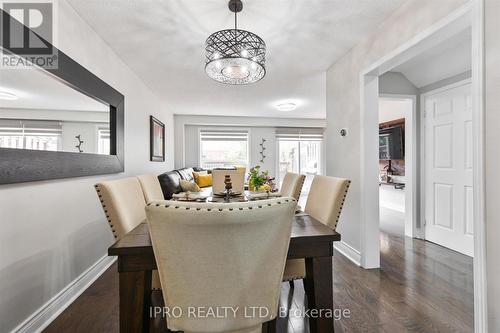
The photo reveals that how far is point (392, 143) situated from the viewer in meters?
4.75

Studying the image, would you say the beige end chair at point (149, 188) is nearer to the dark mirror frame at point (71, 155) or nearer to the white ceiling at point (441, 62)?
the dark mirror frame at point (71, 155)

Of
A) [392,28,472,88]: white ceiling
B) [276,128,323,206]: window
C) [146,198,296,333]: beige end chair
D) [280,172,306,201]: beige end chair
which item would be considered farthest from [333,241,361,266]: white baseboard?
[276,128,323,206]: window

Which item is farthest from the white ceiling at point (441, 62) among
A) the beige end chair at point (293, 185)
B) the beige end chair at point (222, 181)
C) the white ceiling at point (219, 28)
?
the beige end chair at point (222, 181)

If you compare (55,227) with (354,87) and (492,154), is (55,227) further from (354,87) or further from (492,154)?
(354,87)

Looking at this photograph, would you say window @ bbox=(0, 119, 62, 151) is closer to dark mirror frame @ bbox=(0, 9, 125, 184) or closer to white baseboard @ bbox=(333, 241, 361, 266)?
dark mirror frame @ bbox=(0, 9, 125, 184)

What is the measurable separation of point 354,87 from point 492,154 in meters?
1.49

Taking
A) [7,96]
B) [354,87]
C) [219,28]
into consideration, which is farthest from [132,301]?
[354,87]

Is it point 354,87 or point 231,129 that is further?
point 231,129

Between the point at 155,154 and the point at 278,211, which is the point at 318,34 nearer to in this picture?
the point at 278,211

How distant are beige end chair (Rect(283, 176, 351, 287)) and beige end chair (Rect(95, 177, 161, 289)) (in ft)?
2.63

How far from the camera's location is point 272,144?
624 centimetres

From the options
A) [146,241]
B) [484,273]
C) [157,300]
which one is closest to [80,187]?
[157,300]

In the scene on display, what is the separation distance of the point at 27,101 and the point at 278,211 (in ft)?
5.65

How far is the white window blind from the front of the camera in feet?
20.7
